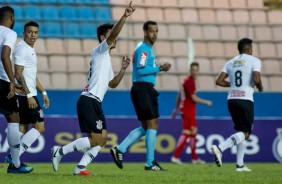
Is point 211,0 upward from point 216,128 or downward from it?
upward

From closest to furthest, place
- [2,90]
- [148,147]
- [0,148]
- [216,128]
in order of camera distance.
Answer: [2,90] → [148,147] → [0,148] → [216,128]

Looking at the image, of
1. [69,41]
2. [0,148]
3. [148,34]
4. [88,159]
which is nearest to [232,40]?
[69,41]

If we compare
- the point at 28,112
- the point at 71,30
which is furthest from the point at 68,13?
the point at 28,112

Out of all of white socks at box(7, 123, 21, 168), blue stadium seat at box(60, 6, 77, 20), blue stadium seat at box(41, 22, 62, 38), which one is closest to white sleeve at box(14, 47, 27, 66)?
white socks at box(7, 123, 21, 168)

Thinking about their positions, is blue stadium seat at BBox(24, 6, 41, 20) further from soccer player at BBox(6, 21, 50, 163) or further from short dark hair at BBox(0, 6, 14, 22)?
short dark hair at BBox(0, 6, 14, 22)

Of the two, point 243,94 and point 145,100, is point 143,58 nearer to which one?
point 145,100

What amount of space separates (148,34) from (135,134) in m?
1.53

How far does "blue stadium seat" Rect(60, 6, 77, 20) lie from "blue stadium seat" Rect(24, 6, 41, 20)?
2.03 ft

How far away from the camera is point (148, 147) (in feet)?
45.3

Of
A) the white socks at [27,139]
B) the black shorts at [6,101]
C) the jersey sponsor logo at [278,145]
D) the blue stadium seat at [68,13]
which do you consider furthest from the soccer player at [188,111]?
the black shorts at [6,101]

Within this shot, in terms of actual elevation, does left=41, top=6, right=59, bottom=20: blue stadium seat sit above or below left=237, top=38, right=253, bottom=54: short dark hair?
above

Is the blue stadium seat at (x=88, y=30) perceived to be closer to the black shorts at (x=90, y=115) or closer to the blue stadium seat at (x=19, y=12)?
the blue stadium seat at (x=19, y=12)

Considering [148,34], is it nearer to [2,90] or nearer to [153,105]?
[153,105]

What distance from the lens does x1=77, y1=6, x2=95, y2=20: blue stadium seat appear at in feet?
76.8
